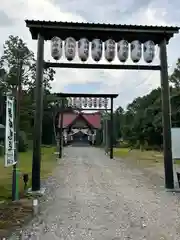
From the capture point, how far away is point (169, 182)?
1062cm

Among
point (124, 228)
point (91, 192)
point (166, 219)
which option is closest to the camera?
point (124, 228)

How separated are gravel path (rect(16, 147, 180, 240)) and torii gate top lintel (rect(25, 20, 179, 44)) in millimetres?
4966

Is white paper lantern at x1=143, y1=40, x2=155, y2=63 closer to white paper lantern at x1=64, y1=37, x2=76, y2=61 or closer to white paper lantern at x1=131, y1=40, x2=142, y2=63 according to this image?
white paper lantern at x1=131, y1=40, x2=142, y2=63

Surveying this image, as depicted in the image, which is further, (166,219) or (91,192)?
(91,192)

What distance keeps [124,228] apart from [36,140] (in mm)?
5008

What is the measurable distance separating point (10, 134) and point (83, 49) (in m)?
4.22

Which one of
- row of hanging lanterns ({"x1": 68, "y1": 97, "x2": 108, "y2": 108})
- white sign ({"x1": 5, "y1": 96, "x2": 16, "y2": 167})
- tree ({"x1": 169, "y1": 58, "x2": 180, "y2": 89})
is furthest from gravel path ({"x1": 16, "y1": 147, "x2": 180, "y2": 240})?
tree ({"x1": 169, "y1": 58, "x2": 180, "y2": 89})

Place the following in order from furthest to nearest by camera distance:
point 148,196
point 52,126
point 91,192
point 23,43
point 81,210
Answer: point 52,126 → point 23,43 → point 91,192 → point 148,196 → point 81,210

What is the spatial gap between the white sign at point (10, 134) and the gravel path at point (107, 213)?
4.68ft

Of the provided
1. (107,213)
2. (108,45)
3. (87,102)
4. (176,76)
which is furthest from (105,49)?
(176,76)

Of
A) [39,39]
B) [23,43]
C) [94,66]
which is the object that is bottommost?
[94,66]

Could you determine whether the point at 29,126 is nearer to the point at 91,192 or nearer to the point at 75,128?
the point at 75,128

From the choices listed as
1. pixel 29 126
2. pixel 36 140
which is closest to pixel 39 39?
pixel 36 140

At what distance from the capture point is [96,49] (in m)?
11.1
